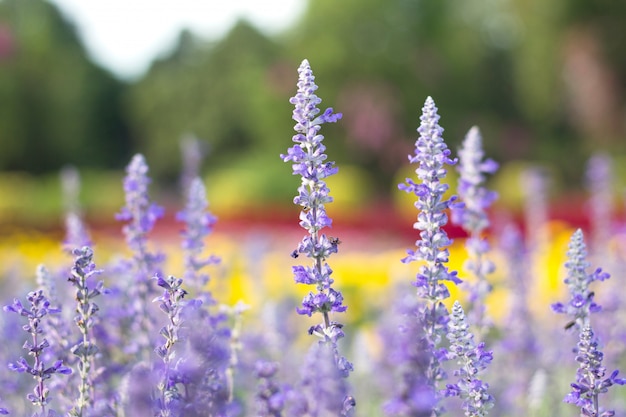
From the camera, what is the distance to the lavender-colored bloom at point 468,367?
2.15 metres

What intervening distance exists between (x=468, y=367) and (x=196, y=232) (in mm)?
1264

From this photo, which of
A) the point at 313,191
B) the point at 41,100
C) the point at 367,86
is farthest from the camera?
the point at 41,100

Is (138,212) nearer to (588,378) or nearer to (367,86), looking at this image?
(588,378)

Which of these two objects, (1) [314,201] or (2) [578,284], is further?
(2) [578,284]

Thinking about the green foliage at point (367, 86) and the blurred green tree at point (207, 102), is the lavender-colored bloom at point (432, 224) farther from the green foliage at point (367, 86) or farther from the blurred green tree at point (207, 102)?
the blurred green tree at point (207, 102)

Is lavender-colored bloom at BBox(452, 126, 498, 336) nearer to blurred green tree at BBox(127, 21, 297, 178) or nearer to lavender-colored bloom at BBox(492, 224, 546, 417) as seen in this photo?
lavender-colored bloom at BBox(492, 224, 546, 417)

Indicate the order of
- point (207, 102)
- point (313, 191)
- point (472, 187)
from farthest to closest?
point (207, 102), point (472, 187), point (313, 191)

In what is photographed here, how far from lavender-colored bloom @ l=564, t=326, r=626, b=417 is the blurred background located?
1561cm

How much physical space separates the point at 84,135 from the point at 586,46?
82.3 feet

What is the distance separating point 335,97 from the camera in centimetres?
3139

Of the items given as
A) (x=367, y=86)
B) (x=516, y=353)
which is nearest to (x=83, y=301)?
(x=516, y=353)

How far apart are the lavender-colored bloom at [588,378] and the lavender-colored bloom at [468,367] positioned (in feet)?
0.74

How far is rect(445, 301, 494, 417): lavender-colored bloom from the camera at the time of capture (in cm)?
215

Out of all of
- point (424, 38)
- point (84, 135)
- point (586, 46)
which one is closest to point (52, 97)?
point (84, 135)
